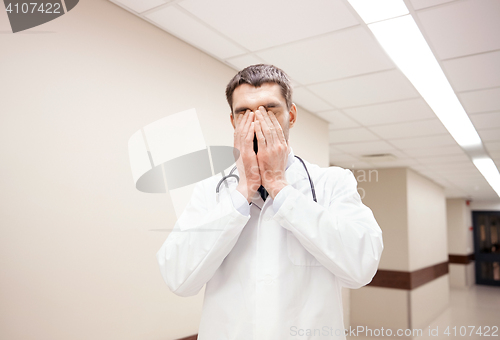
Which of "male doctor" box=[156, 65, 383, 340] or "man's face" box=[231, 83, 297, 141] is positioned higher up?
"man's face" box=[231, 83, 297, 141]

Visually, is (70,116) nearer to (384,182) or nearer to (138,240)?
(138,240)

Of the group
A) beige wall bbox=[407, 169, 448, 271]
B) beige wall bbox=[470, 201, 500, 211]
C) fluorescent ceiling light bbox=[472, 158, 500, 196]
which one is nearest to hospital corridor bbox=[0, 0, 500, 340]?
fluorescent ceiling light bbox=[472, 158, 500, 196]

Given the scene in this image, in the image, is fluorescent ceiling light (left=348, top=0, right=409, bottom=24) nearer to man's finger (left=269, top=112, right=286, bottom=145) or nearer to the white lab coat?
man's finger (left=269, top=112, right=286, bottom=145)

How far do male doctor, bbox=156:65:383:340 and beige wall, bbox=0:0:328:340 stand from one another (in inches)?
40.0

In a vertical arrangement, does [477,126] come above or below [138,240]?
above

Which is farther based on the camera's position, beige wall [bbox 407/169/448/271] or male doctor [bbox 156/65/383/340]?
beige wall [bbox 407/169/448/271]

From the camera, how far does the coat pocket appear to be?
111cm

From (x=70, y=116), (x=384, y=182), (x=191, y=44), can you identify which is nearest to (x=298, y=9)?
(x=191, y=44)

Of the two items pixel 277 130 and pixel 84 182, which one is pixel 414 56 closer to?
pixel 277 130

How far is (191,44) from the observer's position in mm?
2723

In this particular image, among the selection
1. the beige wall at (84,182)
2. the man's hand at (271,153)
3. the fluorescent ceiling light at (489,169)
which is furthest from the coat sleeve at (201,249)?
the fluorescent ceiling light at (489,169)

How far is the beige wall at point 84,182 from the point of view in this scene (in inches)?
67.2

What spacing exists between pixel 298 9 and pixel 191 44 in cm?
89

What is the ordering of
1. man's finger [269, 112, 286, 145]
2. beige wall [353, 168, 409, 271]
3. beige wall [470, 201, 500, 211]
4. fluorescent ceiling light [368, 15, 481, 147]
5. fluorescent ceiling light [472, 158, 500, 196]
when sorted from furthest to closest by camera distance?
1. beige wall [470, 201, 500, 211]
2. beige wall [353, 168, 409, 271]
3. fluorescent ceiling light [472, 158, 500, 196]
4. fluorescent ceiling light [368, 15, 481, 147]
5. man's finger [269, 112, 286, 145]
